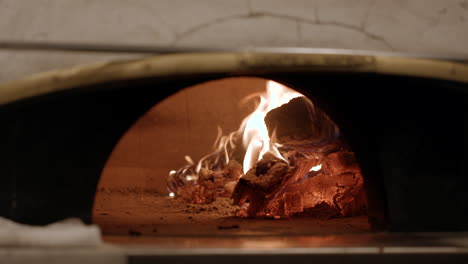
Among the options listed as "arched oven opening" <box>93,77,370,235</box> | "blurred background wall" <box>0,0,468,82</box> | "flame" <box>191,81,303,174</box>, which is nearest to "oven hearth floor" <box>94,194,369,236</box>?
"arched oven opening" <box>93,77,370,235</box>

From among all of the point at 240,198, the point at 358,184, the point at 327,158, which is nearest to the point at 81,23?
the point at 240,198

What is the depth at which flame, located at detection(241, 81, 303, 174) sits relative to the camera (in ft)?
4.96

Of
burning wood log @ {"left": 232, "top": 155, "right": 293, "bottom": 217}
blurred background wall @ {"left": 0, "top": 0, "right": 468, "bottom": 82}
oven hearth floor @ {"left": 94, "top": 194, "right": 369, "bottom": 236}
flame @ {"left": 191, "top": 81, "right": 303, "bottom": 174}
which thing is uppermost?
blurred background wall @ {"left": 0, "top": 0, "right": 468, "bottom": 82}

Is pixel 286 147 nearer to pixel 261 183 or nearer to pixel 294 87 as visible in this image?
pixel 261 183

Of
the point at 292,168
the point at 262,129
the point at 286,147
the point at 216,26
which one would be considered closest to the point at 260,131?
the point at 262,129

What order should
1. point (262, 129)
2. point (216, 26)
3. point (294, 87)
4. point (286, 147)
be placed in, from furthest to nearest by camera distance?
point (262, 129) < point (286, 147) < point (294, 87) < point (216, 26)

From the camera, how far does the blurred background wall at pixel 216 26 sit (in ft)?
2.92

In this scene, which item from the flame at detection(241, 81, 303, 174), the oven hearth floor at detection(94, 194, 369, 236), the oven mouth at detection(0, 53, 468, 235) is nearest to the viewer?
the oven mouth at detection(0, 53, 468, 235)

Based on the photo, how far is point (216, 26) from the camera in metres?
0.91

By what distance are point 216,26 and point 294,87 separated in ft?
0.93

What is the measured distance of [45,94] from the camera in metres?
0.81

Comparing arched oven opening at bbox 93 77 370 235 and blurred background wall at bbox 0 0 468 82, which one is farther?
arched oven opening at bbox 93 77 370 235

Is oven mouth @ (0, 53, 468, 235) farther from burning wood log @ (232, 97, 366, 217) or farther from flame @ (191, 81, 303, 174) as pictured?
flame @ (191, 81, 303, 174)

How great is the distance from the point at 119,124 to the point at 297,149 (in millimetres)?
685
